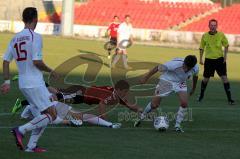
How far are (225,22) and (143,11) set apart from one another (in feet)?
28.1

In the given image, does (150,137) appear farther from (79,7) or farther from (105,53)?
(79,7)

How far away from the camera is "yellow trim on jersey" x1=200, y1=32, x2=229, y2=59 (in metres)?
18.0

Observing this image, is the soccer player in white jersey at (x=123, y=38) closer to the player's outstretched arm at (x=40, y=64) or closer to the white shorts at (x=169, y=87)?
the white shorts at (x=169, y=87)

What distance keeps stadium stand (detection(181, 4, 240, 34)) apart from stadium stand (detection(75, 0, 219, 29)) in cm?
191

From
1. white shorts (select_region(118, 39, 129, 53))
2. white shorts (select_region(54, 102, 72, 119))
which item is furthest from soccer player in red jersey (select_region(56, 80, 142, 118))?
white shorts (select_region(118, 39, 129, 53))

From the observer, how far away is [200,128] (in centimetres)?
1284

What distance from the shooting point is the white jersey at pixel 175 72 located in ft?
40.8

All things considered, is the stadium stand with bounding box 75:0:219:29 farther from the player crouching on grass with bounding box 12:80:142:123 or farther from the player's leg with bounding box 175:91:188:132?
the player's leg with bounding box 175:91:188:132

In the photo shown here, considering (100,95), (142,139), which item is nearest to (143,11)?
(100,95)

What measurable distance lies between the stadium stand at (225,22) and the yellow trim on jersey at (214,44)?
31.5m

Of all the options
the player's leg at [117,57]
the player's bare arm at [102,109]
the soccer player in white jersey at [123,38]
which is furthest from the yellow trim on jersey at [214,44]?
the player's leg at [117,57]

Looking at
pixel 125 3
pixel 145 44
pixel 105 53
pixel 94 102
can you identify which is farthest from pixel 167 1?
pixel 94 102

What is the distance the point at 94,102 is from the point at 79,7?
5006 cm

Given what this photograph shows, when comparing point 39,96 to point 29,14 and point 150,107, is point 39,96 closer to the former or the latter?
point 29,14
